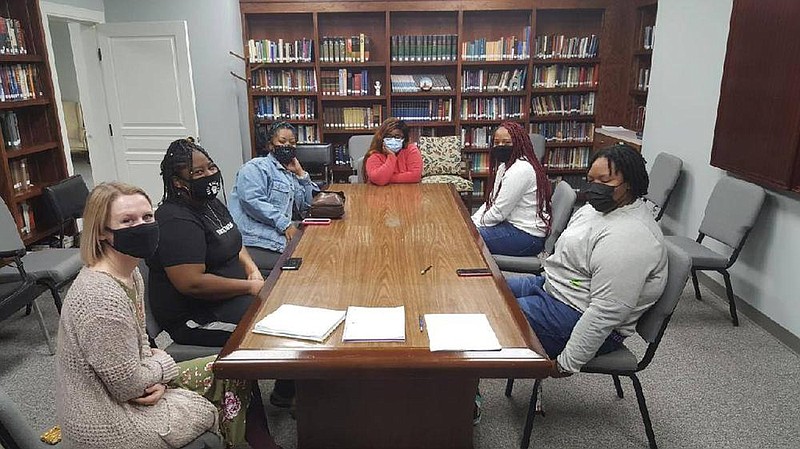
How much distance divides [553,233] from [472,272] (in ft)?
3.51

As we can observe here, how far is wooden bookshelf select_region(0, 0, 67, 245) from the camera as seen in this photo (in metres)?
3.94

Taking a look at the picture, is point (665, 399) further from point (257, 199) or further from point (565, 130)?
point (565, 130)

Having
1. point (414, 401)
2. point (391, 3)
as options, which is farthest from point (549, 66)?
point (414, 401)

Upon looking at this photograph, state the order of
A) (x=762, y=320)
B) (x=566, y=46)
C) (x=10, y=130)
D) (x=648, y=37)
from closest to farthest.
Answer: (x=762, y=320) → (x=10, y=130) → (x=648, y=37) → (x=566, y=46)

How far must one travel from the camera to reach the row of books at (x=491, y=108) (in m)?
5.71

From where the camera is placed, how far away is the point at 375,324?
5.46 ft

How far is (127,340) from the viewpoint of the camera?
4.67ft

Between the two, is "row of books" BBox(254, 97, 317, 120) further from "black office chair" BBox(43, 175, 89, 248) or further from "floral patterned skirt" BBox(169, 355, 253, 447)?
"floral patterned skirt" BBox(169, 355, 253, 447)

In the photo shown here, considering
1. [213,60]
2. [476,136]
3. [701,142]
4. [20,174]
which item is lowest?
[20,174]

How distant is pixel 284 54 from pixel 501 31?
2.27 metres

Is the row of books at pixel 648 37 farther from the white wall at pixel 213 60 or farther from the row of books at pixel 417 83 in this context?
the white wall at pixel 213 60

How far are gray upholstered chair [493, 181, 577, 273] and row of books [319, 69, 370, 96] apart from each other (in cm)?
303

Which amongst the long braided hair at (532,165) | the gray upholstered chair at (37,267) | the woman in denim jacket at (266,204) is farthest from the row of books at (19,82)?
the long braided hair at (532,165)

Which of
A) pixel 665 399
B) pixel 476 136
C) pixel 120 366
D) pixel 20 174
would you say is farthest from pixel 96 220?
pixel 476 136
